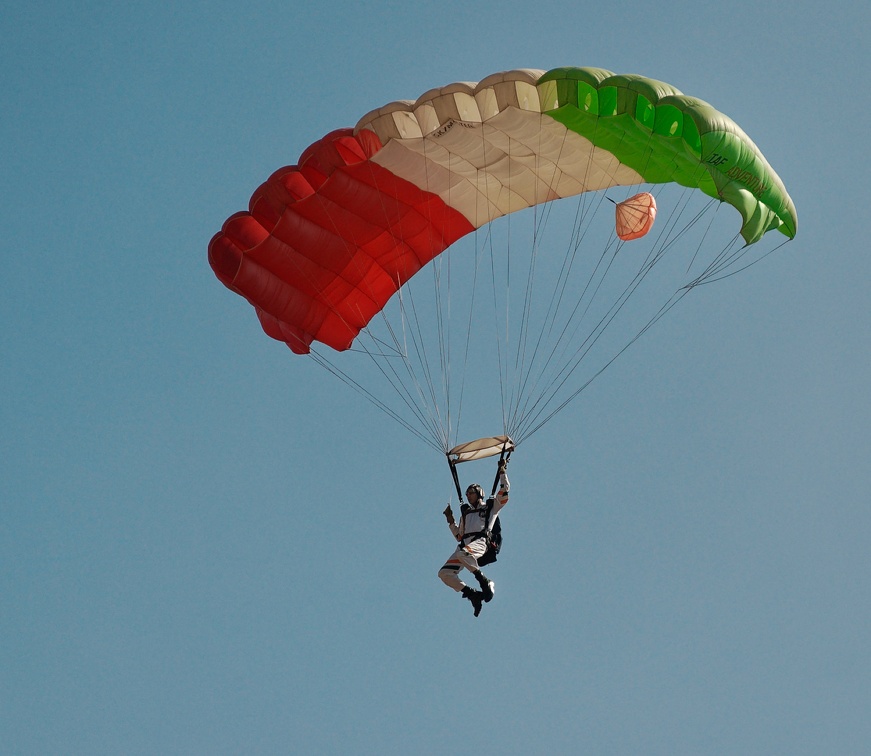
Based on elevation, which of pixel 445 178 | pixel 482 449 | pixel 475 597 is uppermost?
pixel 445 178

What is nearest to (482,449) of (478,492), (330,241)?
(478,492)

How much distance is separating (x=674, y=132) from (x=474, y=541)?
4.55 meters

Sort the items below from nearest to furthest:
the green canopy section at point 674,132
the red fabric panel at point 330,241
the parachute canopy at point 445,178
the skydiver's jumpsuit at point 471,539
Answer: the green canopy section at point 674,132
the parachute canopy at point 445,178
the skydiver's jumpsuit at point 471,539
the red fabric panel at point 330,241

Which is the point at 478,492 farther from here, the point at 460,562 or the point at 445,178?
the point at 445,178

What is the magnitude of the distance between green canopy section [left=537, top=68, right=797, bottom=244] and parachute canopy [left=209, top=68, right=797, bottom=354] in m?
0.01

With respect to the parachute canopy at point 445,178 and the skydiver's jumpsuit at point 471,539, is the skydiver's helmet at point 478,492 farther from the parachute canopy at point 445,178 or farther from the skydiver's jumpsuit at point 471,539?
the parachute canopy at point 445,178

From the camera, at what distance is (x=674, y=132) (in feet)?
44.9

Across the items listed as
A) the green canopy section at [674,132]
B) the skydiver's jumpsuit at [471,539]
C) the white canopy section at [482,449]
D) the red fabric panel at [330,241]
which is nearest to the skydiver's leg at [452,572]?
the skydiver's jumpsuit at [471,539]

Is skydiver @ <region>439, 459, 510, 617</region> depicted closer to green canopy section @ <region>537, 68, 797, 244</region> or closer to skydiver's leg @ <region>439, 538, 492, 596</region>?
skydiver's leg @ <region>439, 538, 492, 596</region>

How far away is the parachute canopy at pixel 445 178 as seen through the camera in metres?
13.8

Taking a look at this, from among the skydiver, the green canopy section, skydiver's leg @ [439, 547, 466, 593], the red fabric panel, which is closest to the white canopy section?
the skydiver

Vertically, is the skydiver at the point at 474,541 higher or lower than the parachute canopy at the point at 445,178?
lower

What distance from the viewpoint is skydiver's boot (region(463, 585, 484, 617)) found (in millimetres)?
14164

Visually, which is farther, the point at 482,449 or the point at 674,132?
the point at 482,449
